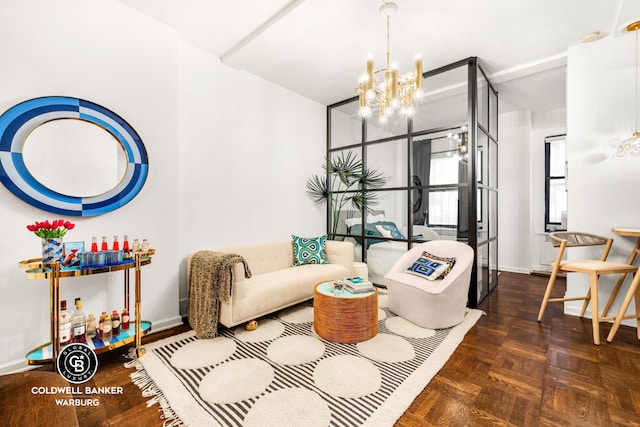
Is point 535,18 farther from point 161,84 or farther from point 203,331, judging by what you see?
point 203,331

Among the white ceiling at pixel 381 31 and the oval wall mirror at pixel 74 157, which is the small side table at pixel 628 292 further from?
the oval wall mirror at pixel 74 157

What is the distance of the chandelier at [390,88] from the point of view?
6.75 feet

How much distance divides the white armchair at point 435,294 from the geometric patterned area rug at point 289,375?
101 millimetres

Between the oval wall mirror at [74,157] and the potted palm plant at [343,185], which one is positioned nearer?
the oval wall mirror at [74,157]

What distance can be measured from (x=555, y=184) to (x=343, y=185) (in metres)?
3.67

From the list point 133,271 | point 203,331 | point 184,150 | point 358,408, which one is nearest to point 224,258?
point 203,331

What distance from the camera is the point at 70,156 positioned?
84.1 inches

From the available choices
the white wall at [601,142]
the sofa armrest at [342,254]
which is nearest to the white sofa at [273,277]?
the sofa armrest at [342,254]

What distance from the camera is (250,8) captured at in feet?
7.77

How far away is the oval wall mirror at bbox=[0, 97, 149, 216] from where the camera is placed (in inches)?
75.8

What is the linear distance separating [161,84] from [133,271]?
171cm

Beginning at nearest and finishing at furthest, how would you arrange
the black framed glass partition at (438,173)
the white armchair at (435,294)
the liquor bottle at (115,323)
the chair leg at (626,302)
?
the liquor bottle at (115,323) < the chair leg at (626,302) < the white armchair at (435,294) < the black framed glass partition at (438,173)

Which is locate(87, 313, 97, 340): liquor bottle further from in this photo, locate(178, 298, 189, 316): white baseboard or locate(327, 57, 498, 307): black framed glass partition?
locate(327, 57, 498, 307): black framed glass partition

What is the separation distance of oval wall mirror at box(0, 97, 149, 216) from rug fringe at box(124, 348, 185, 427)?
118 cm
